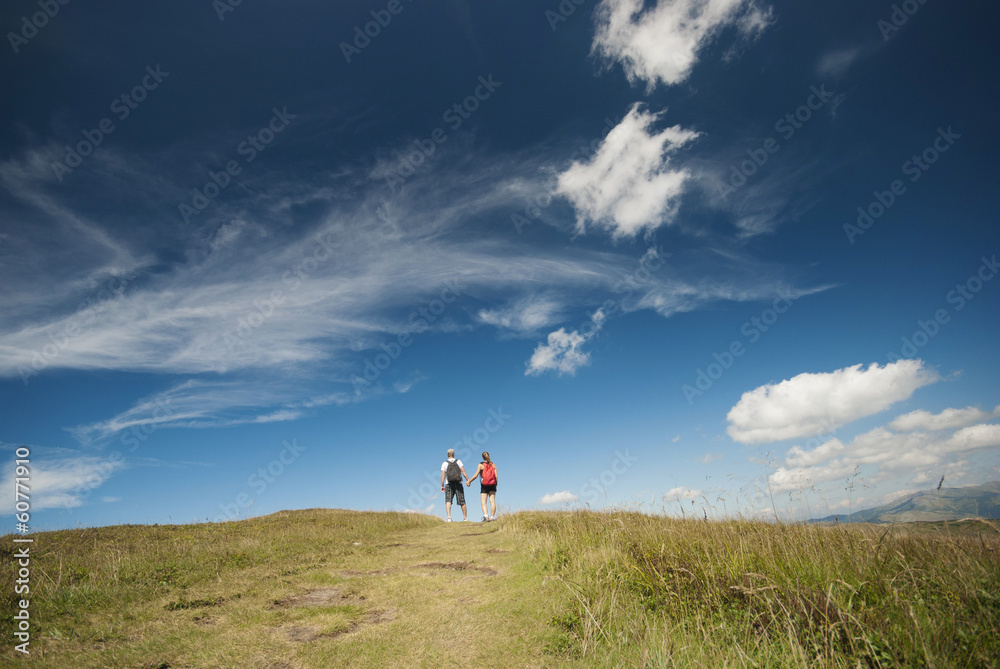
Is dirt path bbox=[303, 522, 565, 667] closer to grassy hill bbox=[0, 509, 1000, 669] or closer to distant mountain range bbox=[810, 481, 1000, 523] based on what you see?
grassy hill bbox=[0, 509, 1000, 669]

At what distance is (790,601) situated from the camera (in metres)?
3.82

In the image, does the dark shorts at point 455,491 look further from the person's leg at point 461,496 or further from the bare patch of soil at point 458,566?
the bare patch of soil at point 458,566

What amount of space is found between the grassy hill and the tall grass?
0.08 feet

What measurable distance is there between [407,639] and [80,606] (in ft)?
16.5

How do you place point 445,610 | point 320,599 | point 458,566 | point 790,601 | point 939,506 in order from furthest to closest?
point 458,566, point 320,599, point 445,610, point 939,506, point 790,601

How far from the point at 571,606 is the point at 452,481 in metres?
14.0

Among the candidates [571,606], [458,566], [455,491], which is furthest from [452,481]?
[571,606]

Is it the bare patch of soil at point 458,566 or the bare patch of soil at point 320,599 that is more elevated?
the bare patch of soil at point 320,599

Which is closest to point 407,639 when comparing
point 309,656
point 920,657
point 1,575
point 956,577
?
point 309,656

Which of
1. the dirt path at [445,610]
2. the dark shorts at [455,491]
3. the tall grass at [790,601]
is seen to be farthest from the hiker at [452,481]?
the tall grass at [790,601]

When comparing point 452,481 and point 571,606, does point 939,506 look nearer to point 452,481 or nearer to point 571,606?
point 571,606

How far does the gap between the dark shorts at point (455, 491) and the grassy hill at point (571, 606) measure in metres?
10.2

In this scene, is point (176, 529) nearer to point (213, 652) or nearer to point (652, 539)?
point (213, 652)

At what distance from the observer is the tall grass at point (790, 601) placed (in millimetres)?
3162
